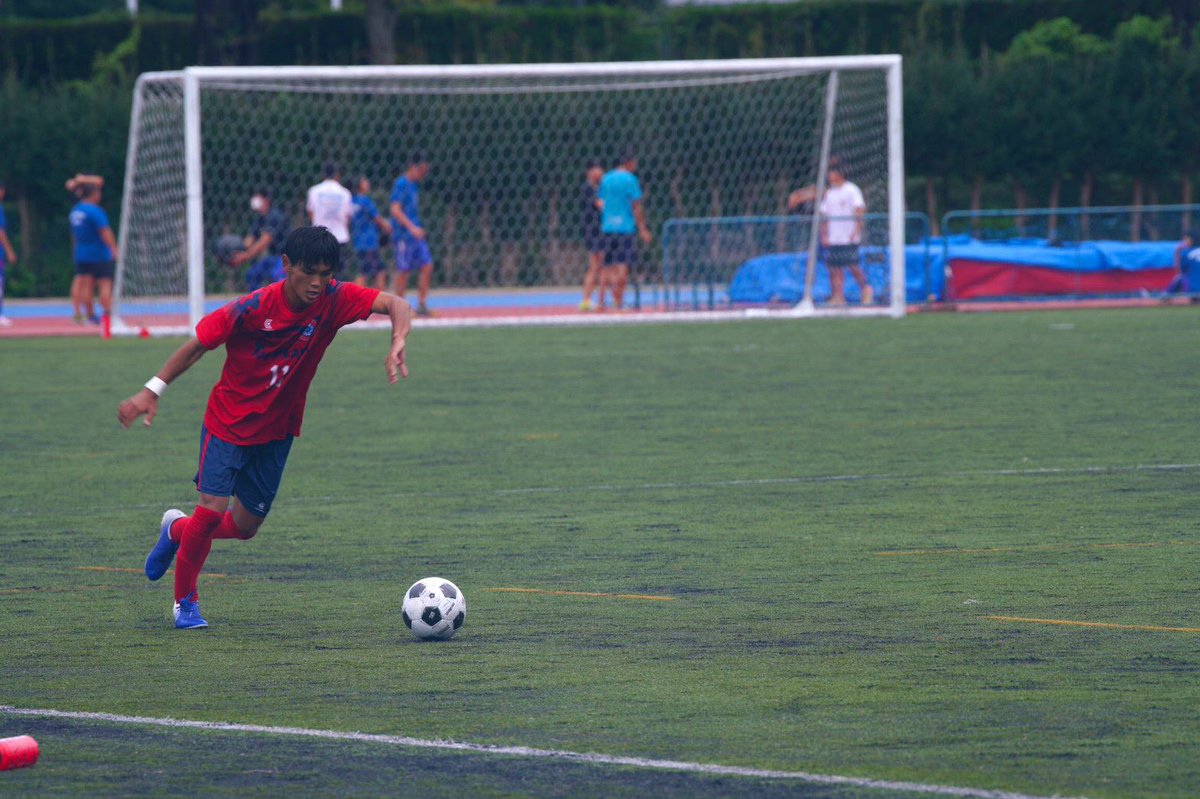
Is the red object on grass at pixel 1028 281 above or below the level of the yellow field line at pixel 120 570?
above

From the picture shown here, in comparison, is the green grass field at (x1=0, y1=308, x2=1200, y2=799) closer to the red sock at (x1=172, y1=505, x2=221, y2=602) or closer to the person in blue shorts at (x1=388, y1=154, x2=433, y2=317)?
the red sock at (x1=172, y1=505, x2=221, y2=602)

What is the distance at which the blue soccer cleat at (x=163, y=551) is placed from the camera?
23.4 feet

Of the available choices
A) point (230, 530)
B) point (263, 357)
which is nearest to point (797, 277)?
point (230, 530)

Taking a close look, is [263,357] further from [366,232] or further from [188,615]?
[366,232]

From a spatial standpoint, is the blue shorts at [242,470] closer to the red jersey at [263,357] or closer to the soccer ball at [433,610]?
the red jersey at [263,357]

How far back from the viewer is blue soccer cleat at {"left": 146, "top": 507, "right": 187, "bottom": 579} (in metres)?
7.14

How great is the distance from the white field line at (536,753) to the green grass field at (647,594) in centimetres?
4

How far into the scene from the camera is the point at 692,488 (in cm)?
1015

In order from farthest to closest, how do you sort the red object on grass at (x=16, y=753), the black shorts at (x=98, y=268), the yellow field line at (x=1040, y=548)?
1. the black shorts at (x=98, y=268)
2. the yellow field line at (x=1040, y=548)
3. the red object on grass at (x=16, y=753)

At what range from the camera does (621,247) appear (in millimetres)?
25453

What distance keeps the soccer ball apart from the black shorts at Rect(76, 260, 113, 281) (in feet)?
61.8

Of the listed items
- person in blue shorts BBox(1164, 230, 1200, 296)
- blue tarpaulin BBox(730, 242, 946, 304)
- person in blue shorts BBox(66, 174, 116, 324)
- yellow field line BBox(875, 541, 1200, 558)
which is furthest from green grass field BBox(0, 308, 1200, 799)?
person in blue shorts BBox(1164, 230, 1200, 296)

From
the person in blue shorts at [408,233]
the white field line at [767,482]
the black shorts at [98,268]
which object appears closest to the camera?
the white field line at [767,482]

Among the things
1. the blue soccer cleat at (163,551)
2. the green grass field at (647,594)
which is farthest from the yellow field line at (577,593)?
the blue soccer cleat at (163,551)
